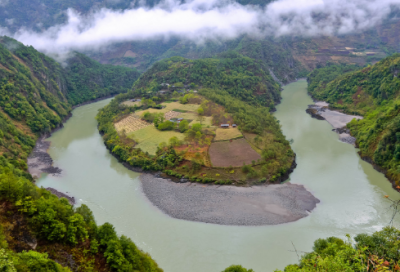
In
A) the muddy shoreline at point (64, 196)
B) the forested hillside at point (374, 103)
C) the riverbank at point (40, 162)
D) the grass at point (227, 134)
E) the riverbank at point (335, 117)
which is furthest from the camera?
the riverbank at point (335, 117)

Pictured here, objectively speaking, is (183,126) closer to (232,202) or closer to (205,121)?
(205,121)

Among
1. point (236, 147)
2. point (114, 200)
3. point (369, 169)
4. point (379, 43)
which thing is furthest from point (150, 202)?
point (379, 43)

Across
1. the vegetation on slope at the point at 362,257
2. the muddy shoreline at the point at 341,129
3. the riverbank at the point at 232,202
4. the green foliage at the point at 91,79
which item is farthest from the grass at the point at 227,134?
the green foliage at the point at 91,79

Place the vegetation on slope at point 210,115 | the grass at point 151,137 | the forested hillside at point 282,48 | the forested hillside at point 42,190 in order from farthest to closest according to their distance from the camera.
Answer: the forested hillside at point 282,48, the grass at point 151,137, the vegetation on slope at point 210,115, the forested hillside at point 42,190

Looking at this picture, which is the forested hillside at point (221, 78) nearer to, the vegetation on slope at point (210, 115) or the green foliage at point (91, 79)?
the vegetation on slope at point (210, 115)

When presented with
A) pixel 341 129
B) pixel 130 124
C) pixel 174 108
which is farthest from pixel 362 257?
pixel 174 108

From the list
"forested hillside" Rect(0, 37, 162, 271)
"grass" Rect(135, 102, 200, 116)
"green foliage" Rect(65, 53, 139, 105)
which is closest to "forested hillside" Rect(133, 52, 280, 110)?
"grass" Rect(135, 102, 200, 116)

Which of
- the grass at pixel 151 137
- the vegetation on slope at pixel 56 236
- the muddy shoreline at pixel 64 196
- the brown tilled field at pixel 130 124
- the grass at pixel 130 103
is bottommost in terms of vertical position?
the grass at pixel 130 103
